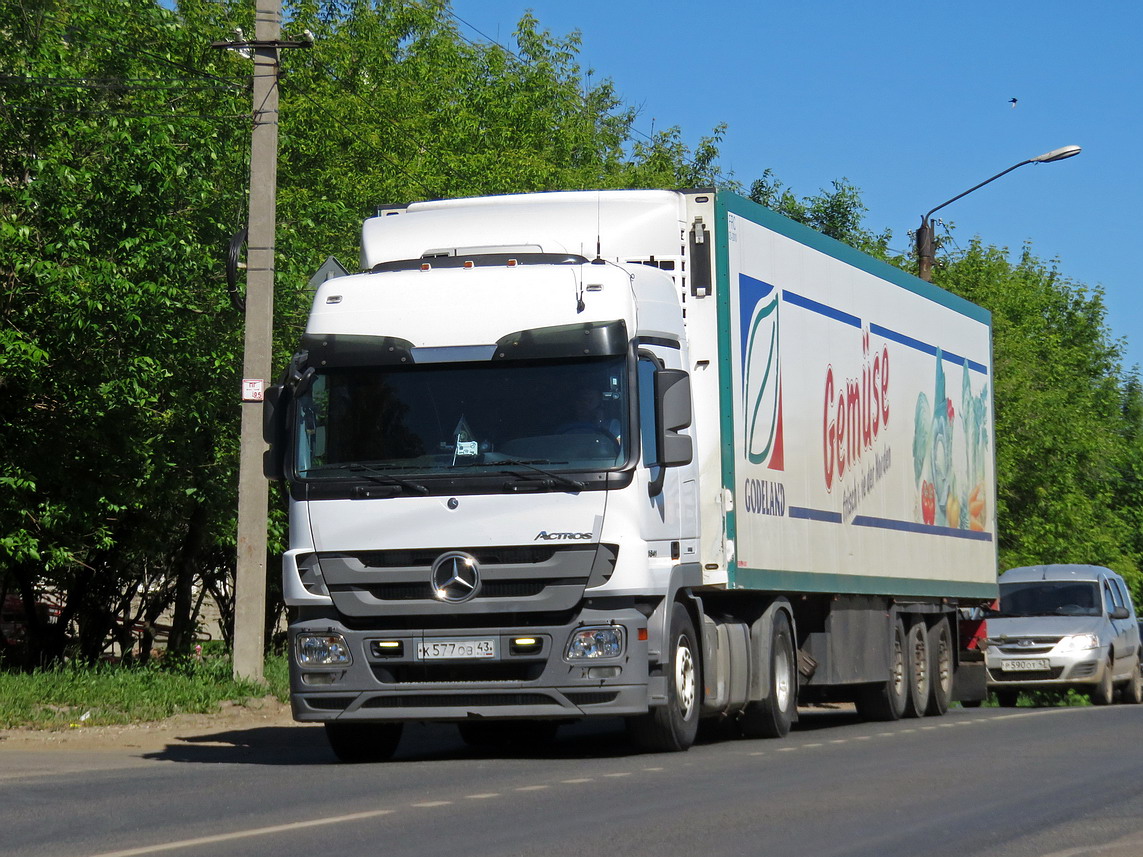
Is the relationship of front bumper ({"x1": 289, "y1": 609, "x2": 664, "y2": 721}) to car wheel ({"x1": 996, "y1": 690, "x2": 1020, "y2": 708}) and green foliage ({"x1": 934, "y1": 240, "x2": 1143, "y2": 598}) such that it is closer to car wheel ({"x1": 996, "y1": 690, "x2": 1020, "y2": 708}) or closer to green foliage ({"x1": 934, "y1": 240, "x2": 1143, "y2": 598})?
car wheel ({"x1": 996, "y1": 690, "x2": 1020, "y2": 708})

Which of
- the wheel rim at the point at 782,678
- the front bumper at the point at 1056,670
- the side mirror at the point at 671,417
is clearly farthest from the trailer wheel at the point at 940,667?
the side mirror at the point at 671,417

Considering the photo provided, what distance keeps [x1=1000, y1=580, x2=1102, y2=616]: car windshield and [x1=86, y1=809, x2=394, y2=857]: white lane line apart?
20.6m

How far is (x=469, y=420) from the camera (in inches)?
492

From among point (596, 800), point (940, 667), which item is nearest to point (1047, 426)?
point (940, 667)

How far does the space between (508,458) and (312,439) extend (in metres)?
1.34

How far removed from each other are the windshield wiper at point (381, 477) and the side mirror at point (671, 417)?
1.57 m

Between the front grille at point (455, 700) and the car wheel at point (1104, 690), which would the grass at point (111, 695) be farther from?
the car wheel at point (1104, 690)

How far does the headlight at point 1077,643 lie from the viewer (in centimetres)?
2755

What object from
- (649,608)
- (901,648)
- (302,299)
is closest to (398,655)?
(649,608)

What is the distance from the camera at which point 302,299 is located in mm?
22203

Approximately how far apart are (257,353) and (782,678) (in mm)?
6416

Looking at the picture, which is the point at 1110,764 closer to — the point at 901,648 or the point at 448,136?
the point at 901,648

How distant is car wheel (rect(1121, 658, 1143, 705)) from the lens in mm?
29156

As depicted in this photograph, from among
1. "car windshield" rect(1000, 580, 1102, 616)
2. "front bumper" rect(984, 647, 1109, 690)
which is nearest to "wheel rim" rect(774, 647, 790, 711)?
"front bumper" rect(984, 647, 1109, 690)
